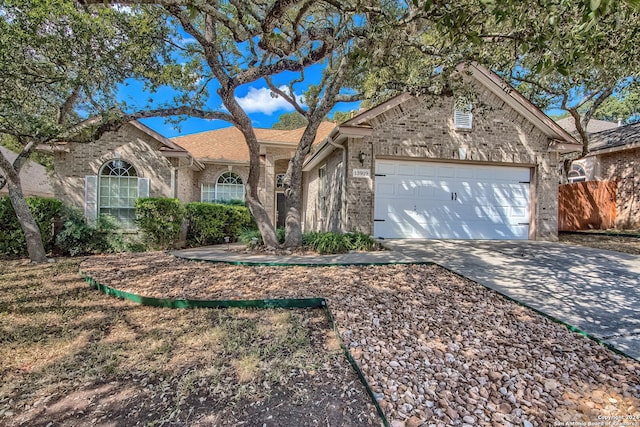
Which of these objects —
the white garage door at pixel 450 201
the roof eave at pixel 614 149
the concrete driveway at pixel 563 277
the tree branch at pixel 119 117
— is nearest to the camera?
the concrete driveway at pixel 563 277

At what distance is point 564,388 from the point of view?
2.34m

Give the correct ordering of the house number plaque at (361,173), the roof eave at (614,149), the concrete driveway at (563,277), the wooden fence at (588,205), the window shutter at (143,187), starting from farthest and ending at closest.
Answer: the wooden fence at (588,205) < the roof eave at (614,149) < the window shutter at (143,187) < the house number plaque at (361,173) < the concrete driveway at (563,277)

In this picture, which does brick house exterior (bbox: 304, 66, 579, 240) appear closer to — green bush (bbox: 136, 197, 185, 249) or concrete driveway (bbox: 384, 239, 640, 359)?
concrete driveway (bbox: 384, 239, 640, 359)

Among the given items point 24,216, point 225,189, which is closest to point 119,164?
point 24,216

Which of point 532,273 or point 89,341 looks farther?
point 532,273

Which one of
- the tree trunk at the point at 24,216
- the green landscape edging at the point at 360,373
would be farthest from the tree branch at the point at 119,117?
the green landscape edging at the point at 360,373

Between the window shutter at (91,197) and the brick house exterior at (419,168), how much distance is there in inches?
1.1

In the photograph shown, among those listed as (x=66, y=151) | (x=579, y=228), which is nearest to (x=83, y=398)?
(x=66, y=151)

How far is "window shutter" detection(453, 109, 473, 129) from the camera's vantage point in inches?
347

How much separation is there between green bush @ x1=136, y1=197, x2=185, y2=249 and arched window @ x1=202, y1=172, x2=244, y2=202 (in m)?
4.16

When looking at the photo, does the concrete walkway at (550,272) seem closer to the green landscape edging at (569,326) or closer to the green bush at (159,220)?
the green landscape edging at (569,326)

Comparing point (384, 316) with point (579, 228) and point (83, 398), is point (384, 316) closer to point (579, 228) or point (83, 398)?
point (83, 398)

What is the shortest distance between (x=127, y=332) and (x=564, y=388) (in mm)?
4211

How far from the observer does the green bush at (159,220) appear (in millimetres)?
8773
